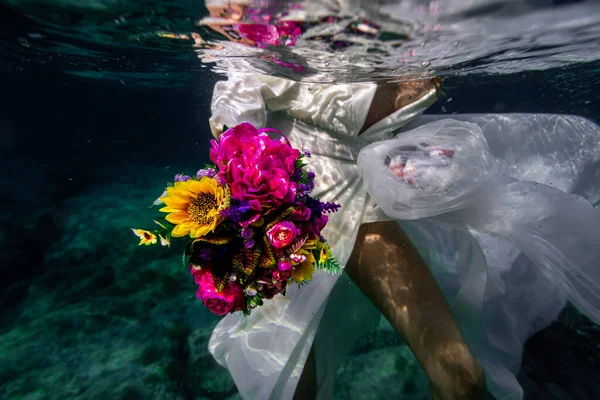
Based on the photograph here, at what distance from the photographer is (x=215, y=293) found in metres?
1.72

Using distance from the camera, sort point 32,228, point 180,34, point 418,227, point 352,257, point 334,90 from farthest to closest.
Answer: point 32,228
point 180,34
point 418,227
point 352,257
point 334,90

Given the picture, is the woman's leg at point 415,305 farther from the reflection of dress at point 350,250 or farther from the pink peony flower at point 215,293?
the pink peony flower at point 215,293

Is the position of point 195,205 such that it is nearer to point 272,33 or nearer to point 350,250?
point 350,250

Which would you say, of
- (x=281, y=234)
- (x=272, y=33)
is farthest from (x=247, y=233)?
(x=272, y=33)

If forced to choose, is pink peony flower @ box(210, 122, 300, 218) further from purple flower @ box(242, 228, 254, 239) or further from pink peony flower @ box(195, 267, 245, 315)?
pink peony flower @ box(195, 267, 245, 315)

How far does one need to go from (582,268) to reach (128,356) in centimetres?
585

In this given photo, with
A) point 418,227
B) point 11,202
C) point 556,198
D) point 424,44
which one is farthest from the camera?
point 11,202

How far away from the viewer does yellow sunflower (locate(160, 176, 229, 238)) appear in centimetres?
161

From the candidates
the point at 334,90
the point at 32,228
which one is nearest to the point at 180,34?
the point at 334,90

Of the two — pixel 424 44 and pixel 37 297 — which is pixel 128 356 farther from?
pixel 424 44

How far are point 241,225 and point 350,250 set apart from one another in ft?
4.77

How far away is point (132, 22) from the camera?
411cm

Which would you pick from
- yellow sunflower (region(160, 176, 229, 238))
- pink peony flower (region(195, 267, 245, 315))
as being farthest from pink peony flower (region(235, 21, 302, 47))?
pink peony flower (region(195, 267, 245, 315))

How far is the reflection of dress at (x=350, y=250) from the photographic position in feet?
8.72
